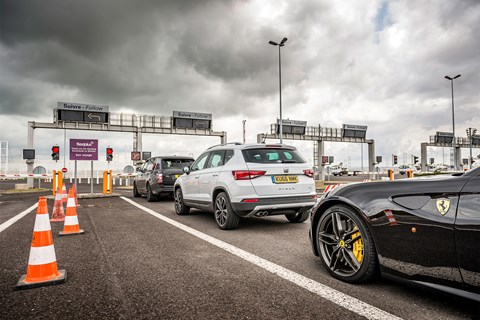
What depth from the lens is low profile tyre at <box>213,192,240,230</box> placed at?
599 cm

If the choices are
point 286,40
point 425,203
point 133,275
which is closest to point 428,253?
point 425,203

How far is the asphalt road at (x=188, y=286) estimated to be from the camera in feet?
8.30

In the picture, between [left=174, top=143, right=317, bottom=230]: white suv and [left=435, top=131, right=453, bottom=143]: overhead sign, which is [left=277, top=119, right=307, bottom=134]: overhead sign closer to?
[left=435, top=131, right=453, bottom=143]: overhead sign

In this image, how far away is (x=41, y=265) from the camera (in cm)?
332

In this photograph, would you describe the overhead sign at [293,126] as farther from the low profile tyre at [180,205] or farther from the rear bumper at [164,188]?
the low profile tyre at [180,205]

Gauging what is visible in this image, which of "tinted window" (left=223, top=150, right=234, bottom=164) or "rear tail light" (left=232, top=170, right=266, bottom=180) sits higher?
"tinted window" (left=223, top=150, right=234, bottom=164)

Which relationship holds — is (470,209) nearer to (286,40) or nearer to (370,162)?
(286,40)

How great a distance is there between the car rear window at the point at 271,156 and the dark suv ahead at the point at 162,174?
19.7ft

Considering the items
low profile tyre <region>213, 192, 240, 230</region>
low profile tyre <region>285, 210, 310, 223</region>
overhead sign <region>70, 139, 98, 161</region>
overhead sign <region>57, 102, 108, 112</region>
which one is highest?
overhead sign <region>57, 102, 108, 112</region>

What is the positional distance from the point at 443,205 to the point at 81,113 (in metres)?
29.2

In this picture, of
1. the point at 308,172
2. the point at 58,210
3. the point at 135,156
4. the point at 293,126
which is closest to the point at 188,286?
the point at 308,172

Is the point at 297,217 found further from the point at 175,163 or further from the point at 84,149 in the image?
the point at 84,149

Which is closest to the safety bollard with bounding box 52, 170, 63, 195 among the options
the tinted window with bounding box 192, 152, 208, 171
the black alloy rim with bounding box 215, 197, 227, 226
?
the tinted window with bounding box 192, 152, 208, 171

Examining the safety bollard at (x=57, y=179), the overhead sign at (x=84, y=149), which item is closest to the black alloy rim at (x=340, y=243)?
the safety bollard at (x=57, y=179)
